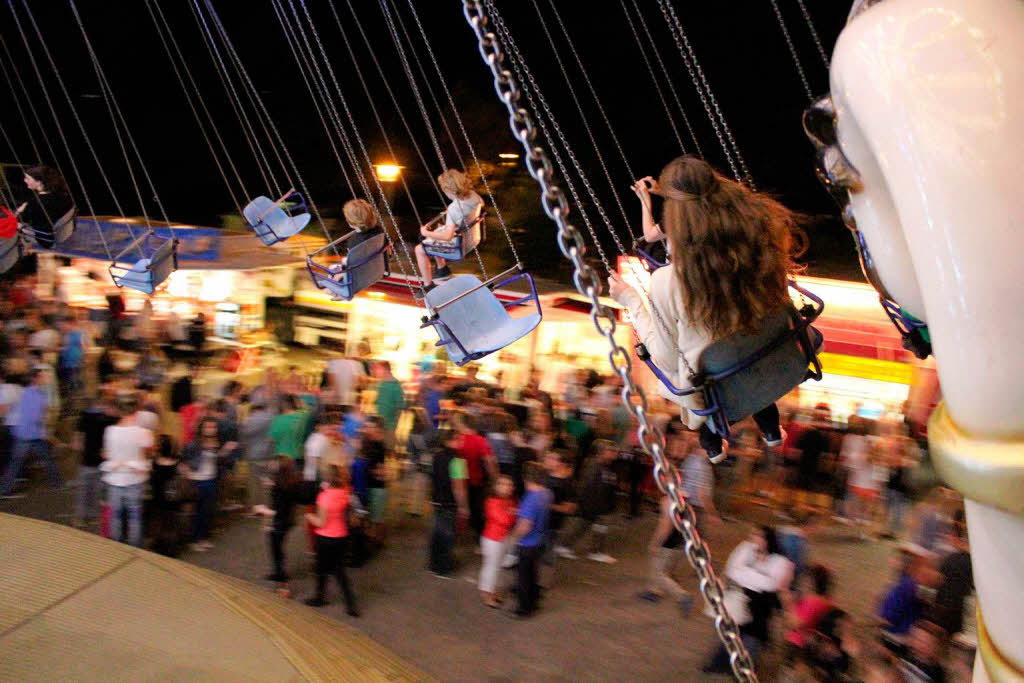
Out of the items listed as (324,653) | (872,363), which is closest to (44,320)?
(324,653)

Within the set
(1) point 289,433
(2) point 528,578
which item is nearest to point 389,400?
(1) point 289,433

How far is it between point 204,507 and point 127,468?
1071mm

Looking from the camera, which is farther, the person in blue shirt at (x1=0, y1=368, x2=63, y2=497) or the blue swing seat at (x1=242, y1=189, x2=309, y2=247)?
the person in blue shirt at (x1=0, y1=368, x2=63, y2=497)

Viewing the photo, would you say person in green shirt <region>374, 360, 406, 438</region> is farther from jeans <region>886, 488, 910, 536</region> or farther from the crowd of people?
jeans <region>886, 488, 910, 536</region>

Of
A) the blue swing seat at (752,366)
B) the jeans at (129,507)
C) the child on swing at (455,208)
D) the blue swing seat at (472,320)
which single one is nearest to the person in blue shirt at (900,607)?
the blue swing seat at (472,320)

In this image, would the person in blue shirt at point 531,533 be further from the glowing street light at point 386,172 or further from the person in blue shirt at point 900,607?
the glowing street light at point 386,172

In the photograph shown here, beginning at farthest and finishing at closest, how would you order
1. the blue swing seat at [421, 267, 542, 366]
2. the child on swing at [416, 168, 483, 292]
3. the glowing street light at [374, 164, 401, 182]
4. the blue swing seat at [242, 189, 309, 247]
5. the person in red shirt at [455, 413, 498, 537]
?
the glowing street light at [374, 164, 401, 182] → the blue swing seat at [242, 189, 309, 247] → the person in red shirt at [455, 413, 498, 537] → the child on swing at [416, 168, 483, 292] → the blue swing seat at [421, 267, 542, 366]

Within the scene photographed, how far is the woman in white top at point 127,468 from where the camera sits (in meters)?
7.41

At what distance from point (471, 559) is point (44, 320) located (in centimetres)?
831

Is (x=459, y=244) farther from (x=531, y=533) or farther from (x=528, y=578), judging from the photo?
(x=528, y=578)

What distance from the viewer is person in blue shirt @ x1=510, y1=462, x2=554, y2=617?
6.84 metres

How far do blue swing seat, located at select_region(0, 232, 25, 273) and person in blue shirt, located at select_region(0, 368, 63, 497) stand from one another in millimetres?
1213

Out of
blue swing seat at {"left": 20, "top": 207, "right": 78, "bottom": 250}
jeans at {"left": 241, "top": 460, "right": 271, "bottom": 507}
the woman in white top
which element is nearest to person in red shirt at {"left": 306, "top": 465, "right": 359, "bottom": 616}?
the woman in white top

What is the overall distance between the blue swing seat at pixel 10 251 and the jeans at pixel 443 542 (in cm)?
523
